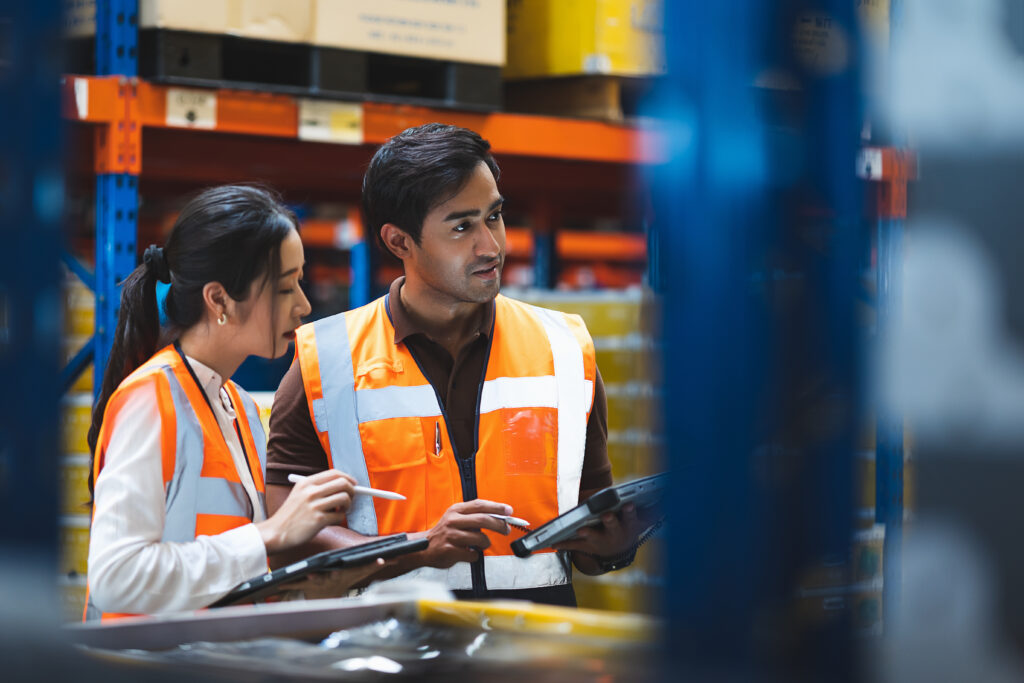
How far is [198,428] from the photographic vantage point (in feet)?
7.55

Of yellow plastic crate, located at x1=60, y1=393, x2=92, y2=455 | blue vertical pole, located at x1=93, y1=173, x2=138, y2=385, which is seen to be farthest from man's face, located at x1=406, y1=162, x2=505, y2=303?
yellow plastic crate, located at x1=60, y1=393, x2=92, y2=455

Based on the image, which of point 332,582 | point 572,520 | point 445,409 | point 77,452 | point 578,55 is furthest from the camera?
point 578,55

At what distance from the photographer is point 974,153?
0.87 m

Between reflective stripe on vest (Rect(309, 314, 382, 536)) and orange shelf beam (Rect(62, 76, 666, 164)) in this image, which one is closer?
reflective stripe on vest (Rect(309, 314, 382, 536))

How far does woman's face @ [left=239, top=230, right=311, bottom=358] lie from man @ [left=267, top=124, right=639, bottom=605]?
0.15 meters

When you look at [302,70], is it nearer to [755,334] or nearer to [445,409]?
[445,409]

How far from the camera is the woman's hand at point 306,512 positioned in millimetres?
2277

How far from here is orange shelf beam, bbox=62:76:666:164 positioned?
3711 millimetres

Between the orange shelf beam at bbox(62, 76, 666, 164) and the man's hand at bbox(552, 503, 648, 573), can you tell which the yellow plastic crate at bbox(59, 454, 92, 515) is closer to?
the orange shelf beam at bbox(62, 76, 666, 164)

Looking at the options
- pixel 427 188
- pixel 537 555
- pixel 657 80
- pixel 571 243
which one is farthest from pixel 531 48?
pixel 571 243

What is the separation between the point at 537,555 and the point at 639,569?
0.83 m

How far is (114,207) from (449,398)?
160 cm

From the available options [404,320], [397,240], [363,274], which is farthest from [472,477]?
[363,274]

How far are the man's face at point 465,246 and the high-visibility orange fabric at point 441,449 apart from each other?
15 centimetres
